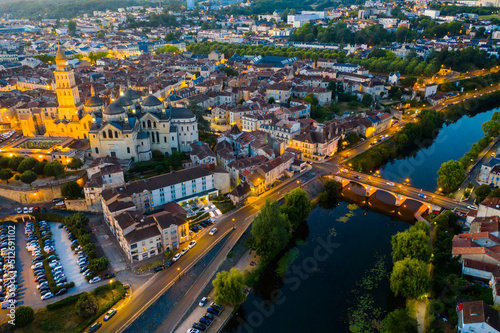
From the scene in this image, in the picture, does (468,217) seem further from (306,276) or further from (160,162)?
(160,162)

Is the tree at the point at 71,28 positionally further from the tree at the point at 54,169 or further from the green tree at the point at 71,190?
the green tree at the point at 71,190

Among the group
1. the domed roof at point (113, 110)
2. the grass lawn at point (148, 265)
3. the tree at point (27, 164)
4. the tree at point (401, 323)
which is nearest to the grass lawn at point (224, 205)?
the grass lawn at point (148, 265)

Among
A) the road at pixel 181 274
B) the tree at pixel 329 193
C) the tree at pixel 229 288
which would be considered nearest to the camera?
the road at pixel 181 274

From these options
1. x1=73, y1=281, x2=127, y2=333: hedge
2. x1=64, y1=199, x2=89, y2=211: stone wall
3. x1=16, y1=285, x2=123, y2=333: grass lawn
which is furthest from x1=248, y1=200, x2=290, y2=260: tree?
x1=64, y1=199, x2=89, y2=211: stone wall

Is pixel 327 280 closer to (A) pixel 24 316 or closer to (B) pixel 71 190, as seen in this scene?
(A) pixel 24 316

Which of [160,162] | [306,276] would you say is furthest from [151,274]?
[160,162]
